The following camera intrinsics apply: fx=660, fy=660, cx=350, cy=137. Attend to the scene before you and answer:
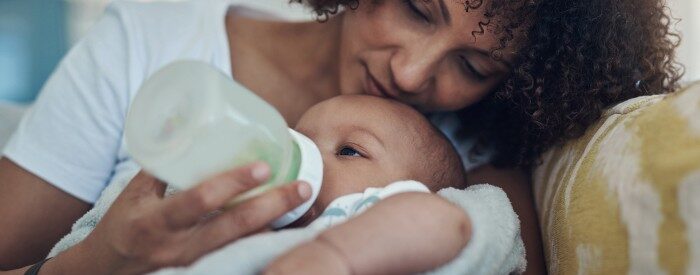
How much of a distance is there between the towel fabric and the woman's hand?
1.2 inches

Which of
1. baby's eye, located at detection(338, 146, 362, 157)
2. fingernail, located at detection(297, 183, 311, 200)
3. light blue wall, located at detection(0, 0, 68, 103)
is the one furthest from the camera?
light blue wall, located at detection(0, 0, 68, 103)

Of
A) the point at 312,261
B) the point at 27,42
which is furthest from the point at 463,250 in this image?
the point at 27,42

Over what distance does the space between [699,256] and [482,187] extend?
1.26 feet

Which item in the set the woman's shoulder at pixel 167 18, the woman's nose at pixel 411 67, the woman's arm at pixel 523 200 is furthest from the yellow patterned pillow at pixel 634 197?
the woman's shoulder at pixel 167 18

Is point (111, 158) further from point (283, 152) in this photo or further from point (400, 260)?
point (400, 260)

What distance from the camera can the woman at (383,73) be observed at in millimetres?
1184

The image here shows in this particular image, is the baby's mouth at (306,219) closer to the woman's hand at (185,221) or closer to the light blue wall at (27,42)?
the woman's hand at (185,221)

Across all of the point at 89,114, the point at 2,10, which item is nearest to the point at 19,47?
the point at 2,10

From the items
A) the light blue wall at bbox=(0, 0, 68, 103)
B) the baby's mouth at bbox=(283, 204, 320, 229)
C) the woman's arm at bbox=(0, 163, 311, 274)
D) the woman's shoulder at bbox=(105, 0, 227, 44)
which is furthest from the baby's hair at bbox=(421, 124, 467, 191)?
the light blue wall at bbox=(0, 0, 68, 103)

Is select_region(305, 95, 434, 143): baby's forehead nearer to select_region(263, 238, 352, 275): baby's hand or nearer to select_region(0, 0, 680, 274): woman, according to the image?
select_region(0, 0, 680, 274): woman

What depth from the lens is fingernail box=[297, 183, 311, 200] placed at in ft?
2.54

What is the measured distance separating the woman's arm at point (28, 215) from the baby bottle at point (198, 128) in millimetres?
583

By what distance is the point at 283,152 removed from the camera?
774 mm

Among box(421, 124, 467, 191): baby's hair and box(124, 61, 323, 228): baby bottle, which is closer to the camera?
box(124, 61, 323, 228): baby bottle
